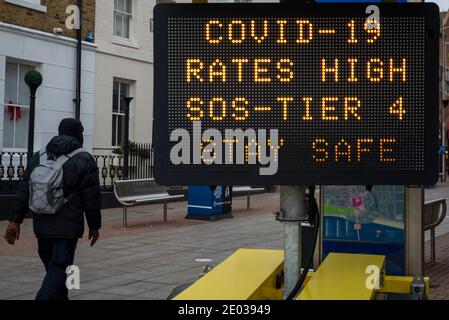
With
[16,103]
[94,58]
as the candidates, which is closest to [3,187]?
[16,103]

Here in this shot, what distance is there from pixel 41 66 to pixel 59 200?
13021 millimetres

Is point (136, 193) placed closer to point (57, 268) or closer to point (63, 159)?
point (63, 159)

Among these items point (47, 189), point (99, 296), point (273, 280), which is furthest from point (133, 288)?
point (273, 280)

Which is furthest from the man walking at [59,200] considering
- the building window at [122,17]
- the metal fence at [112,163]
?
the building window at [122,17]

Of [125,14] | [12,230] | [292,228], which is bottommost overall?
[12,230]

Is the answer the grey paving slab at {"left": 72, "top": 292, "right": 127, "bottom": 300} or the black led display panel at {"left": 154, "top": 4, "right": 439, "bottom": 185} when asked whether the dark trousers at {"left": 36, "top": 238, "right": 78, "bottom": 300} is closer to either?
the grey paving slab at {"left": 72, "top": 292, "right": 127, "bottom": 300}

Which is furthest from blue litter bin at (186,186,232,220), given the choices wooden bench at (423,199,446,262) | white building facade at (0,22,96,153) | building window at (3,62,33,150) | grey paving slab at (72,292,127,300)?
grey paving slab at (72,292,127,300)

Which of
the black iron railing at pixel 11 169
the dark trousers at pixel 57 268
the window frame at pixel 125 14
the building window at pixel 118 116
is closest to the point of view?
the dark trousers at pixel 57 268

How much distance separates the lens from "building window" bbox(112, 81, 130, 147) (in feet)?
66.3

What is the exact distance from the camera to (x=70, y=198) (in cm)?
522

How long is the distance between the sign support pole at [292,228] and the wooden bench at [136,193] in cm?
1009

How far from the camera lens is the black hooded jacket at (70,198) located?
5.15 m

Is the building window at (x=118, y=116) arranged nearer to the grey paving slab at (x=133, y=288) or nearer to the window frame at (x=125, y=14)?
the window frame at (x=125, y=14)

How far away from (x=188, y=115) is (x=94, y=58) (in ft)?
55.2
